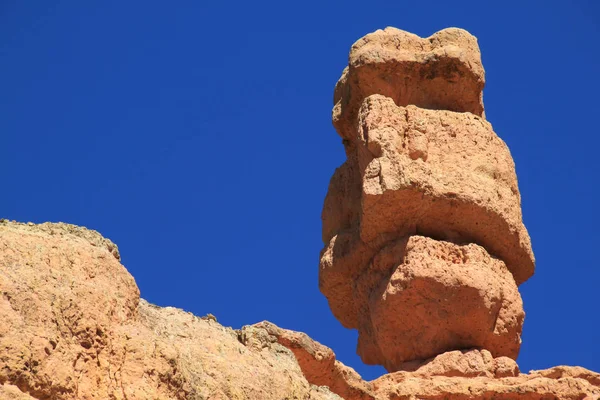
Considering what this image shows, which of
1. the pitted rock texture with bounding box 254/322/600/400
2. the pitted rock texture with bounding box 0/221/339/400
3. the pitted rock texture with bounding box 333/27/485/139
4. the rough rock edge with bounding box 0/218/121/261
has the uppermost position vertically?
the pitted rock texture with bounding box 333/27/485/139

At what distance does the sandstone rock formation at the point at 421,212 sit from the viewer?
13672 millimetres

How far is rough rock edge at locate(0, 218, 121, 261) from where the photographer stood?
26.7ft

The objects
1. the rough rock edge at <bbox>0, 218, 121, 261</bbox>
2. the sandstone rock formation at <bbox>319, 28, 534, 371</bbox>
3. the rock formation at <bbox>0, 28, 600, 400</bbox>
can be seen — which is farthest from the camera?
the sandstone rock formation at <bbox>319, 28, 534, 371</bbox>

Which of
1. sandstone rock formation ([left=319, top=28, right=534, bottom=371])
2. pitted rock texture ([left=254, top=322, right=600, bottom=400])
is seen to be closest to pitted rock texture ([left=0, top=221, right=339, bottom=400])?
pitted rock texture ([left=254, top=322, right=600, bottom=400])

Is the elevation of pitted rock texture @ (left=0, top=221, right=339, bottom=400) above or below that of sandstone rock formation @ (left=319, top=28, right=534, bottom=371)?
below

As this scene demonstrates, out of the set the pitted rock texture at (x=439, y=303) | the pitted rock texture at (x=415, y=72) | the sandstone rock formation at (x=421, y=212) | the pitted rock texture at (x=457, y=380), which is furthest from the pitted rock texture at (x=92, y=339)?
the pitted rock texture at (x=415, y=72)

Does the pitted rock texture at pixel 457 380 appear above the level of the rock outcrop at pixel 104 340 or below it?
above

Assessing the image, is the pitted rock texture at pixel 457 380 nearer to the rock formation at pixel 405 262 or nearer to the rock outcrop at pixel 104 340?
the rock formation at pixel 405 262

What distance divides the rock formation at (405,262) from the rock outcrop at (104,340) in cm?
2

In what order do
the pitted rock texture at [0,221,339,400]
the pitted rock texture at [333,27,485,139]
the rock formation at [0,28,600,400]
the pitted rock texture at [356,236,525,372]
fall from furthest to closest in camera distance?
the pitted rock texture at [333,27,485,139], the pitted rock texture at [356,236,525,372], the rock formation at [0,28,600,400], the pitted rock texture at [0,221,339,400]

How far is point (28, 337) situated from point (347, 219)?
8766 millimetres

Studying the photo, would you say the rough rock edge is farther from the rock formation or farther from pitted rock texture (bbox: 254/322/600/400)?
pitted rock texture (bbox: 254/322/600/400)

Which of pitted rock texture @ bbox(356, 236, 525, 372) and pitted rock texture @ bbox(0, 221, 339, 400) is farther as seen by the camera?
pitted rock texture @ bbox(356, 236, 525, 372)

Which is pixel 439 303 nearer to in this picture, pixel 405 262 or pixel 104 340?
pixel 405 262
